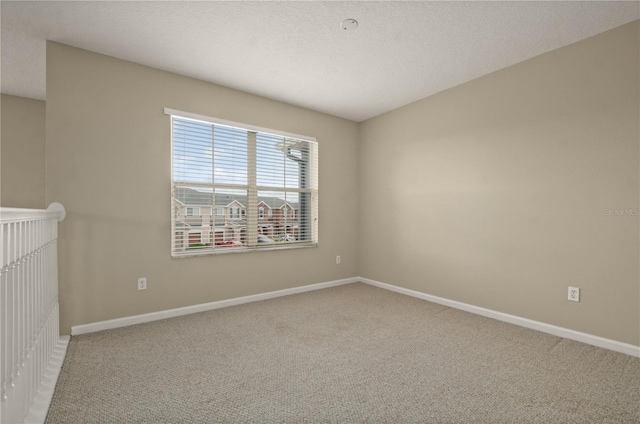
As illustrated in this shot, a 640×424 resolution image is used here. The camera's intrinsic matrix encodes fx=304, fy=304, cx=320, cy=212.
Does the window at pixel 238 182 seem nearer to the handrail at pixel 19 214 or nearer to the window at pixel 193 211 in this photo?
the window at pixel 193 211

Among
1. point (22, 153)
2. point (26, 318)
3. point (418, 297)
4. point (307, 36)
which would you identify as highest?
point (307, 36)

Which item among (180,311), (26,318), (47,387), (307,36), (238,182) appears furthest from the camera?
(238,182)

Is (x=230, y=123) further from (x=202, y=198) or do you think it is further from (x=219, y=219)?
(x=219, y=219)

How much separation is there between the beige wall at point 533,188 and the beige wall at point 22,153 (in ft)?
15.1

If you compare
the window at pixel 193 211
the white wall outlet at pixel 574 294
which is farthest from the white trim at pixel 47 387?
the white wall outlet at pixel 574 294

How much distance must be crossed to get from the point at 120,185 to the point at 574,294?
4206 millimetres

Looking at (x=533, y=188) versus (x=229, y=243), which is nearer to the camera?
(x=533, y=188)

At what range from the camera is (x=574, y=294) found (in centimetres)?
261

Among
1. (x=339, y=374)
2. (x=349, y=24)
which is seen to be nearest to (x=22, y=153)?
(x=349, y=24)

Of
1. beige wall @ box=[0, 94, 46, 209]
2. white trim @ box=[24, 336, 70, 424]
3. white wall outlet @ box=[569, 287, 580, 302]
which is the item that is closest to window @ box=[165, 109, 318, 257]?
white trim @ box=[24, 336, 70, 424]

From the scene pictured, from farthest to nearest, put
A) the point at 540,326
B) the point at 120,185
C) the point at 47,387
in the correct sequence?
1. the point at 120,185
2. the point at 540,326
3. the point at 47,387

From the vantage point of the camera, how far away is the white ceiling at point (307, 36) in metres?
2.19

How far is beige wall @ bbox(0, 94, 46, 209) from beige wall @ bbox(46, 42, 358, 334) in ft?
5.70

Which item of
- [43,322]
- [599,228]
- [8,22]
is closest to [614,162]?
[599,228]
